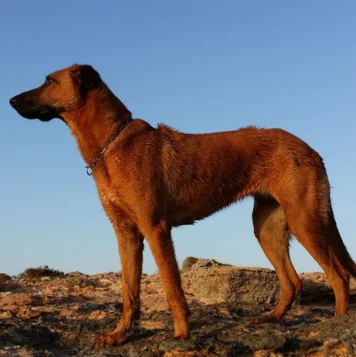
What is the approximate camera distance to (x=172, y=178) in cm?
703

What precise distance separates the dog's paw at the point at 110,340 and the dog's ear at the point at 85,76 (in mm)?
2946

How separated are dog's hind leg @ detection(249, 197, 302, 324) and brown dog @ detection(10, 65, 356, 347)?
0.03 meters

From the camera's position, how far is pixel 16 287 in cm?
1417

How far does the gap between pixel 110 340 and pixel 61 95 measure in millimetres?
2955

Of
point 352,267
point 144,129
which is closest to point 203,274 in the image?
point 352,267

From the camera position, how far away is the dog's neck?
7.05 metres

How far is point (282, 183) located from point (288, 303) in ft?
5.63

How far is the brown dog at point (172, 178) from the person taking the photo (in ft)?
21.7

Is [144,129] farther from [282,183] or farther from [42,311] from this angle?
[42,311]

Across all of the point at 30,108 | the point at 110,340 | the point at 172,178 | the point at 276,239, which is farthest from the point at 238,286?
the point at 30,108

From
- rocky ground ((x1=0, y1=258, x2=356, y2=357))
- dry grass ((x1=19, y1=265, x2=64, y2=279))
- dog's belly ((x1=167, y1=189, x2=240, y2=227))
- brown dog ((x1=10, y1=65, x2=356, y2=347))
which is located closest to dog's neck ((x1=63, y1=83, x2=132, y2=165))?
brown dog ((x1=10, y1=65, x2=356, y2=347))

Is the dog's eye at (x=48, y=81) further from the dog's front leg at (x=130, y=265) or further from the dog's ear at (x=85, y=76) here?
the dog's front leg at (x=130, y=265)

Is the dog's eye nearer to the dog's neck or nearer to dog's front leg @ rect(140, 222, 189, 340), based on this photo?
the dog's neck

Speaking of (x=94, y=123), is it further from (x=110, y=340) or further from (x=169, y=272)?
(x=110, y=340)
